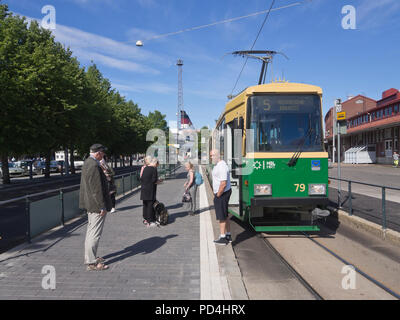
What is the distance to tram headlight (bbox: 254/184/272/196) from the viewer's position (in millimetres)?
6859

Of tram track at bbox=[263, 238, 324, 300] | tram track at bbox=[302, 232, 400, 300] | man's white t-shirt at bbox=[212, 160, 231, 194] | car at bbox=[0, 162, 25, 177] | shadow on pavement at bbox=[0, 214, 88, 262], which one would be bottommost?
tram track at bbox=[302, 232, 400, 300]

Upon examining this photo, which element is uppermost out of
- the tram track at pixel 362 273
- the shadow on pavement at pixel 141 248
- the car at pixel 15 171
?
the car at pixel 15 171

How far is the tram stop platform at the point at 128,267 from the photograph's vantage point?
4.09 meters

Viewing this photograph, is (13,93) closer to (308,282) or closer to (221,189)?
(221,189)

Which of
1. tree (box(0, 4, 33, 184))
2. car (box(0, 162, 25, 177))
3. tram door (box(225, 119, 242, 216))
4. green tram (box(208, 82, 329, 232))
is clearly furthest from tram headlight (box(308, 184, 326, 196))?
car (box(0, 162, 25, 177))

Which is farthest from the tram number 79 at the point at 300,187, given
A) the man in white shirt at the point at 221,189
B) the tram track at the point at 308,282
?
the man in white shirt at the point at 221,189

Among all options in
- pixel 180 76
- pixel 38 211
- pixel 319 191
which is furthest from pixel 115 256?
pixel 180 76

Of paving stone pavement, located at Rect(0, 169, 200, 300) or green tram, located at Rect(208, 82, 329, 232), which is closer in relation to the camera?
paving stone pavement, located at Rect(0, 169, 200, 300)

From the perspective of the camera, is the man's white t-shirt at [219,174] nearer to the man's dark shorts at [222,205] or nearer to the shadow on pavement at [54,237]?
the man's dark shorts at [222,205]

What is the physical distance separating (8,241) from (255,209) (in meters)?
5.37

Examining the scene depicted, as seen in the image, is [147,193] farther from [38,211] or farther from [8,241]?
[8,241]

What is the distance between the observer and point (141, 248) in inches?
239

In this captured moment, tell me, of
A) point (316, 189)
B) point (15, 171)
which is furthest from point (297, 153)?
point (15, 171)

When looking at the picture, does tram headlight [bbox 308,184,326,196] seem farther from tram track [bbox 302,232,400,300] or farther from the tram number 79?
tram track [bbox 302,232,400,300]
